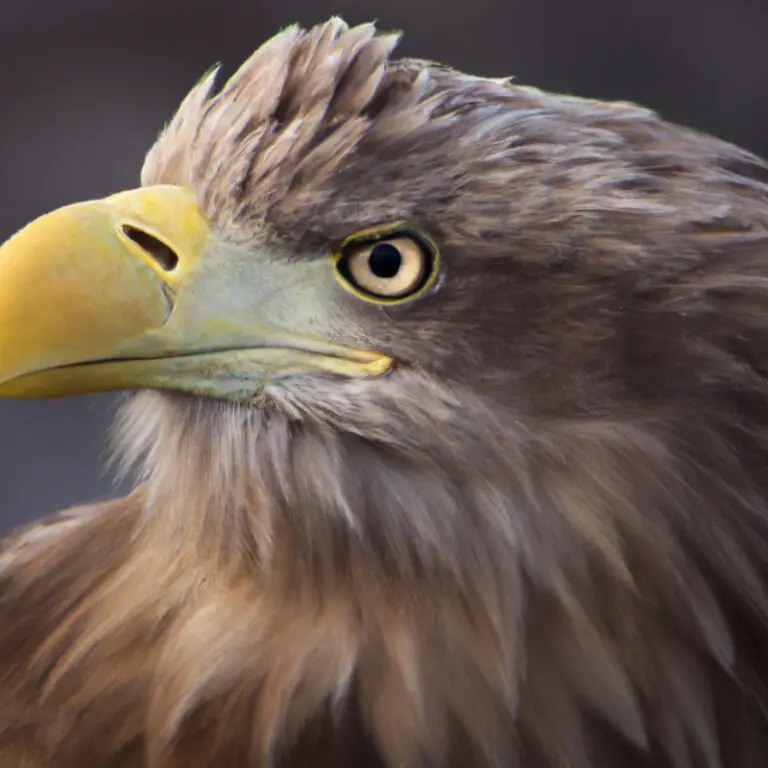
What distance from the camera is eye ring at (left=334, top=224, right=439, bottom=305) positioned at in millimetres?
815

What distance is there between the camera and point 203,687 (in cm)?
89

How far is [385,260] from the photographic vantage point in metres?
0.82

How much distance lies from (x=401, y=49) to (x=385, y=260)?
2.89 feet

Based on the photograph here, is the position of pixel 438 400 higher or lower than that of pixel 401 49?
lower

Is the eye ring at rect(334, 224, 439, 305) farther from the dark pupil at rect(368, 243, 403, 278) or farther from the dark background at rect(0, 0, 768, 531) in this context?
the dark background at rect(0, 0, 768, 531)

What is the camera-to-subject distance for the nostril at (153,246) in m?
0.87

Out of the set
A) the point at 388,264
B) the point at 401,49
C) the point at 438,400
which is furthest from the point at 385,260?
the point at 401,49

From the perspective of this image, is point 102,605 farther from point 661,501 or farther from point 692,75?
point 692,75

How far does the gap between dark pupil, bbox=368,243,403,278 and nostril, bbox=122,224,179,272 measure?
0.15 m

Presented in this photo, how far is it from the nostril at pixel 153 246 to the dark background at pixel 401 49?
0.83 metres

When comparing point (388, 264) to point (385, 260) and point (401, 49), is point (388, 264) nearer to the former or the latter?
point (385, 260)

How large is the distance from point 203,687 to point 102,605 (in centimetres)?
14

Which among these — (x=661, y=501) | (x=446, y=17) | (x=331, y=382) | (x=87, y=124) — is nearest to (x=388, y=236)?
(x=331, y=382)

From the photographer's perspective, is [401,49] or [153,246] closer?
[153,246]
